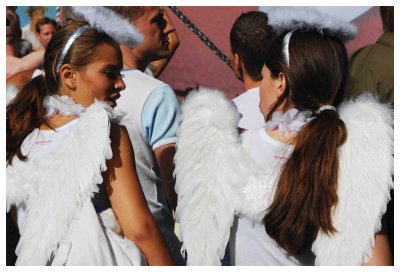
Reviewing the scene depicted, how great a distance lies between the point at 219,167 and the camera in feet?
8.09

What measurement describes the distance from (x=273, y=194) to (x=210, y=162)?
25 centimetres

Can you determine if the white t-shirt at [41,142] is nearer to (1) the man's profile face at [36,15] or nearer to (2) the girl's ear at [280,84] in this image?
(2) the girl's ear at [280,84]

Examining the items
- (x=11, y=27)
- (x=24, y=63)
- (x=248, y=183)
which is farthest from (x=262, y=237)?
(x=11, y=27)

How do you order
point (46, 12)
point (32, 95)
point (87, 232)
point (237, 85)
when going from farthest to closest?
point (46, 12), point (237, 85), point (32, 95), point (87, 232)

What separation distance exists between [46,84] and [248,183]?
0.88 metres

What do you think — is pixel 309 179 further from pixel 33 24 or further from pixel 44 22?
pixel 33 24

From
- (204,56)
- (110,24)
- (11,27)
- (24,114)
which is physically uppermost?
(110,24)

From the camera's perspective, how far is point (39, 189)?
243 centimetres

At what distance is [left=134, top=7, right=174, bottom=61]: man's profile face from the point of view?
3562 mm

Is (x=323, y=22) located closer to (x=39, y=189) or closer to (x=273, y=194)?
(x=273, y=194)

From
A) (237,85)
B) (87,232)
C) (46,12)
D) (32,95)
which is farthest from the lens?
(46,12)

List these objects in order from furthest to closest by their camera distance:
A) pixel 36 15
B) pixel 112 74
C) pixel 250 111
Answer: pixel 36 15, pixel 250 111, pixel 112 74

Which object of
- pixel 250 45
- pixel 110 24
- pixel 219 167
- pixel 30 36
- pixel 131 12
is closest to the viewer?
pixel 219 167
